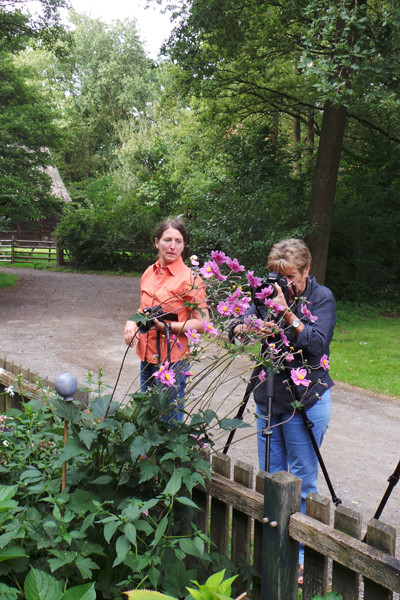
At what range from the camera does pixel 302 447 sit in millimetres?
2906

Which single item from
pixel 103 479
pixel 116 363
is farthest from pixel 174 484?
pixel 116 363

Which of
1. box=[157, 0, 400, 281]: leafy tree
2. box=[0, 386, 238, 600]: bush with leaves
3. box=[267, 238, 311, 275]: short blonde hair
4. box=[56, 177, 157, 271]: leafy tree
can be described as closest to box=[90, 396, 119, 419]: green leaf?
box=[0, 386, 238, 600]: bush with leaves

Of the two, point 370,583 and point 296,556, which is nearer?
point 370,583

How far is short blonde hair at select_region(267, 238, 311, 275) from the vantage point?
9.18 feet

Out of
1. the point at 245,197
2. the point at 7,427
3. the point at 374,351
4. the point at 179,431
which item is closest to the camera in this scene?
the point at 179,431

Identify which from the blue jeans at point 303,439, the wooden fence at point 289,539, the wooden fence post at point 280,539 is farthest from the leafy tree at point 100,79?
the wooden fence post at point 280,539

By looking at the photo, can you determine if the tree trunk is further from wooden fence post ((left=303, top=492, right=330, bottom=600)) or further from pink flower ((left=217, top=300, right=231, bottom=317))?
wooden fence post ((left=303, top=492, right=330, bottom=600))

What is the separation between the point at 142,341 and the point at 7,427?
3.07 feet

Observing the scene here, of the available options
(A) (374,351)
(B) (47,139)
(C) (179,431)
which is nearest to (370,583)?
(C) (179,431)

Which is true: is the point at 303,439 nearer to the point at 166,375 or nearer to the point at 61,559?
the point at 166,375

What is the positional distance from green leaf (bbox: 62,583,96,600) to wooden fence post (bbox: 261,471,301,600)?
74 centimetres

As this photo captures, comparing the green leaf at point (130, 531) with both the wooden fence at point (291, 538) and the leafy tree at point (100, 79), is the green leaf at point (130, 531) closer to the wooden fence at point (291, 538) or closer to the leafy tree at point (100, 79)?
the wooden fence at point (291, 538)

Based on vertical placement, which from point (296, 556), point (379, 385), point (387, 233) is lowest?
point (379, 385)

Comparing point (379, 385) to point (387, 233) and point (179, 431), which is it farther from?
point (387, 233)
